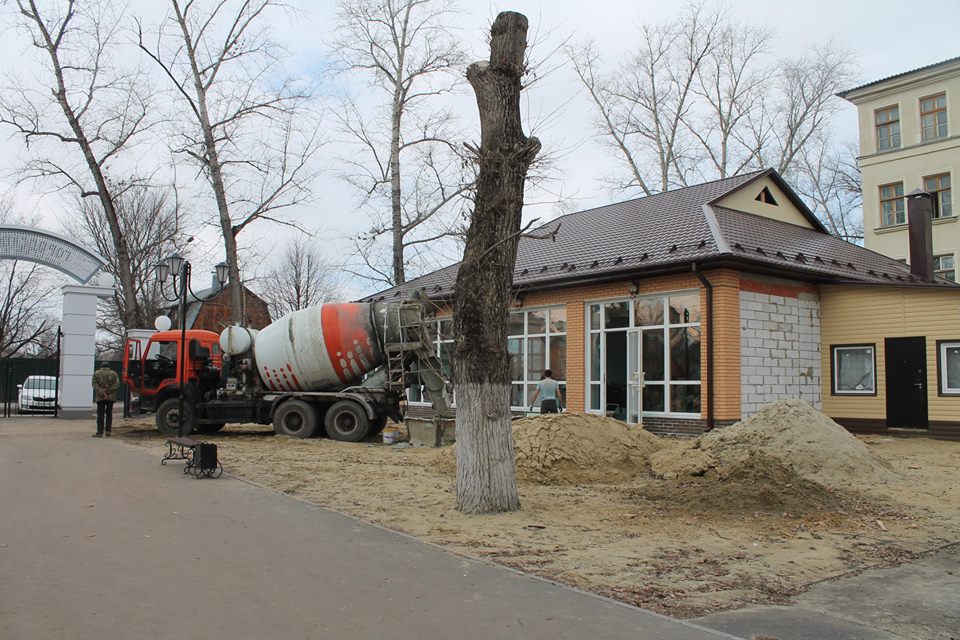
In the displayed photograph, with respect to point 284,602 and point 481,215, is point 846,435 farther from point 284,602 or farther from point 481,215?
point 284,602

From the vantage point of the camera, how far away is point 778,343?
672 inches

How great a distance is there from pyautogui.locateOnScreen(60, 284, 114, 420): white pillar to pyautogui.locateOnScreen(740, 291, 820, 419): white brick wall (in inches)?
744

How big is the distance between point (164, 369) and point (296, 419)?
377 centimetres

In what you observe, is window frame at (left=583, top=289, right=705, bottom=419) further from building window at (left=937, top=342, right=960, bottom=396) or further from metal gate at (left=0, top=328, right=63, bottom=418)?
metal gate at (left=0, top=328, right=63, bottom=418)

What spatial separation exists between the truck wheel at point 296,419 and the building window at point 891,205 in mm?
27079

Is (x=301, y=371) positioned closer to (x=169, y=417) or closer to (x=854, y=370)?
(x=169, y=417)

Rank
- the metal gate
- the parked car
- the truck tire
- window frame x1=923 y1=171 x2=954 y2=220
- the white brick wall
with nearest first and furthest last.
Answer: the white brick wall
the truck tire
the metal gate
the parked car
window frame x1=923 y1=171 x2=954 y2=220

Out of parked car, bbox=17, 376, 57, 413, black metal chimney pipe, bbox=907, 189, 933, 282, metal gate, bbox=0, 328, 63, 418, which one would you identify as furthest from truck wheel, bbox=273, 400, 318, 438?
black metal chimney pipe, bbox=907, 189, 933, 282

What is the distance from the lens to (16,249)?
23.2 meters

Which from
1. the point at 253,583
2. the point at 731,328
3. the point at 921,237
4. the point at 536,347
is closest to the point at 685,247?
the point at 731,328

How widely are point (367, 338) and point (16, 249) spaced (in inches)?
525

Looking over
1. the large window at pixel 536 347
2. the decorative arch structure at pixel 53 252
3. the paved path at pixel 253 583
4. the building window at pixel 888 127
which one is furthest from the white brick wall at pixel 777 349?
the decorative arch structure at pixel 53 252

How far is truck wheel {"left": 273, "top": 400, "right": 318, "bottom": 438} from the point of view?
17547 millimetres

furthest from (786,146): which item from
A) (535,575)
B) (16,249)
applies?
(535,575)
